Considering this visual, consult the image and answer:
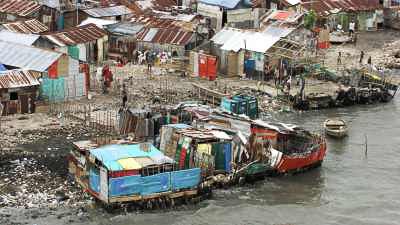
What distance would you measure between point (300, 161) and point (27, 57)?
16040mm

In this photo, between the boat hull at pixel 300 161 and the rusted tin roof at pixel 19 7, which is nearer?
the boat hull at pixel 300 161

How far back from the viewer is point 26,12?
54.9 meters

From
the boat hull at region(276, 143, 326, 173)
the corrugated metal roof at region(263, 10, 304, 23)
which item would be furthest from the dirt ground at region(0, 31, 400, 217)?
the boat hull at region(276, 143, 326, 173)

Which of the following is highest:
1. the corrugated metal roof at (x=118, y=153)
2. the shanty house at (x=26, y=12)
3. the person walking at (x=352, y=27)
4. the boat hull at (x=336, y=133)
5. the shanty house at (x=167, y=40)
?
the shanty house at (x=26, y=12)

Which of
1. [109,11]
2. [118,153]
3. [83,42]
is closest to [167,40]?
[83,42]

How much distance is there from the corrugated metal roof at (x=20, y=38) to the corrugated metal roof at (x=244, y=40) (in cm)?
1112

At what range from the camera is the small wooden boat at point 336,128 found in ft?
129

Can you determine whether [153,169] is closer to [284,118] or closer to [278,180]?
[278,180]

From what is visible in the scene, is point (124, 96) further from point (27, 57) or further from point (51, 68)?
point (27, 57)

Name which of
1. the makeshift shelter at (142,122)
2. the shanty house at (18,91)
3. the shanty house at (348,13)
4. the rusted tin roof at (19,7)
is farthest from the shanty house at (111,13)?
the makeshift shelter at (142,122)

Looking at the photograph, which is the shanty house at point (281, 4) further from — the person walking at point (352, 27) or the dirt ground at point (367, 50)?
the dirt ground at point (367, 50)

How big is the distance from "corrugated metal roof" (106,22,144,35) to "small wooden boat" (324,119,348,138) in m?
16.9

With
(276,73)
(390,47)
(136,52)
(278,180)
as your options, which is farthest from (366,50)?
(278,180)

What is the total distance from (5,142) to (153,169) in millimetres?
9111
